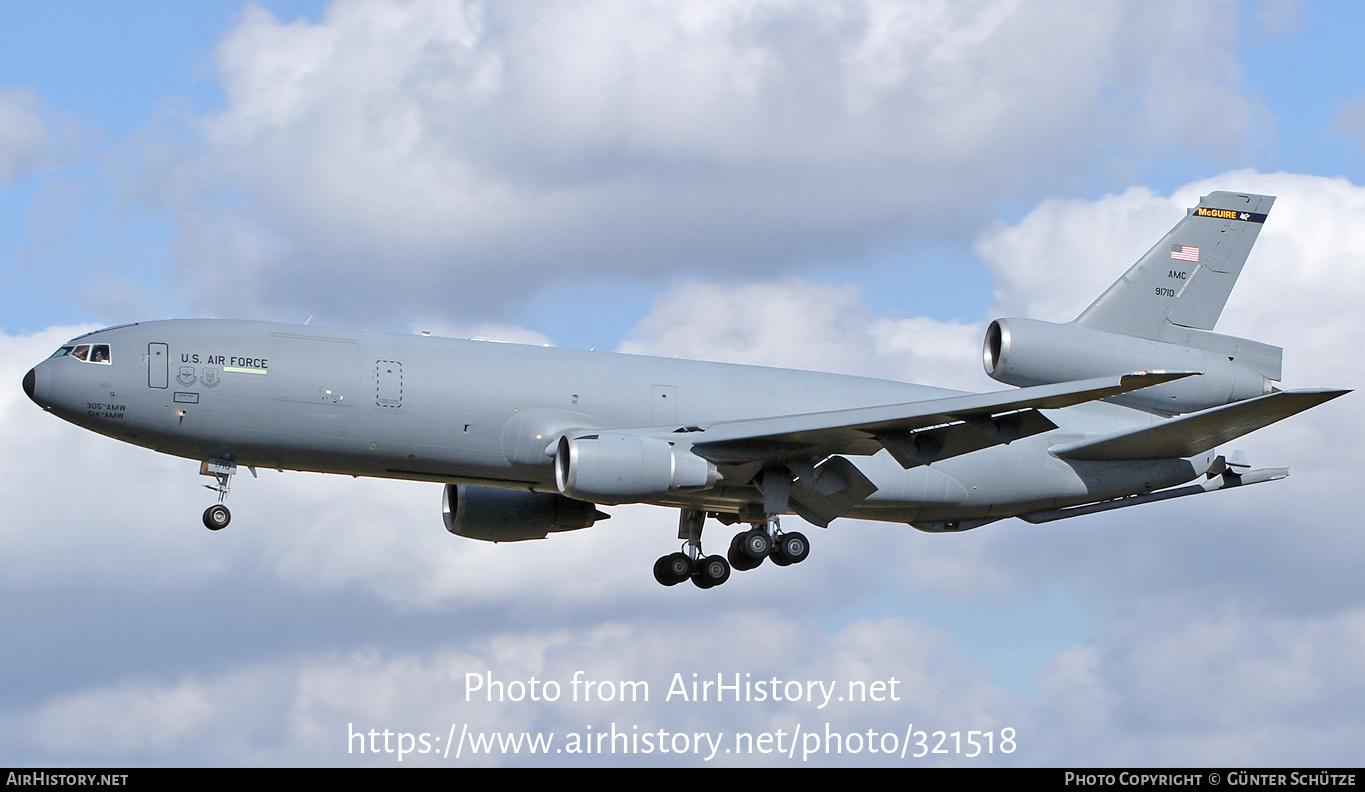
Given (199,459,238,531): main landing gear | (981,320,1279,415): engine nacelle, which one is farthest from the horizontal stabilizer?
(199,459,238,531): main landing gear

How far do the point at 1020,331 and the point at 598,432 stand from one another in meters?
10.2

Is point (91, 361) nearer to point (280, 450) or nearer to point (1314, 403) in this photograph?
point (280, 450)

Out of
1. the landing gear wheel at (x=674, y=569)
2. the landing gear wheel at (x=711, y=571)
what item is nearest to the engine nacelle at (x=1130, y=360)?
the landing gear wheel at (x=711, y=571)

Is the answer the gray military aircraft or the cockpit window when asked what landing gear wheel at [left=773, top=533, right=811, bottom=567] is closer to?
the gray military aircraft

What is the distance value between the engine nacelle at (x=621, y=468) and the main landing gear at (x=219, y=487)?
7.05 meters

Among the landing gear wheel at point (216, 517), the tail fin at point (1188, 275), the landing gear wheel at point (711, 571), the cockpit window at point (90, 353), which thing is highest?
the tail fin at point (1188, 275)

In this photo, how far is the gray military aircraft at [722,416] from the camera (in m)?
35.8

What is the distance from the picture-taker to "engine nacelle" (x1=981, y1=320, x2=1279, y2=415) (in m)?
39.6

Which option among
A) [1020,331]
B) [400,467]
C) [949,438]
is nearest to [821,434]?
[949,438]

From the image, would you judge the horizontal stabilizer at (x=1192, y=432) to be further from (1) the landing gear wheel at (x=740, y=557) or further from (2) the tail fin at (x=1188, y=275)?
(1) the landing gear wheel at (x=740, y=557)

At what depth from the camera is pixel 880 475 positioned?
41.4 m

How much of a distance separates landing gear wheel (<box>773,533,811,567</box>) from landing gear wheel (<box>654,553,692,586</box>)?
10.5ft

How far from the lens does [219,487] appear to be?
121ft

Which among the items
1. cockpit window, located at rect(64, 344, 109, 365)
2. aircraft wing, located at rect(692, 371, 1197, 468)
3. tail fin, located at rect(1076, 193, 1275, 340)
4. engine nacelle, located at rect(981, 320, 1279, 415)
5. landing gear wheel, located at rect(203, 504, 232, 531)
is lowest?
landing gear wheel, located at rect(203, 504, 232, 531)
